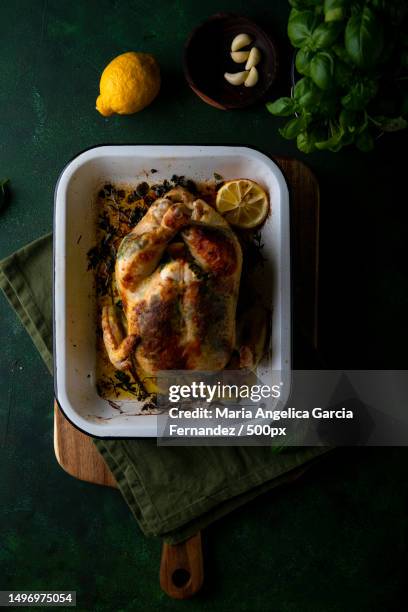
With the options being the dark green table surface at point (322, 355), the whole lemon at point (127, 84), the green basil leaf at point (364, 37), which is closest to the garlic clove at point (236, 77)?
the dark green table surface at point (322, 355)

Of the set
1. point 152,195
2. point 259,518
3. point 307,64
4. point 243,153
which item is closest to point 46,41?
point 152,195

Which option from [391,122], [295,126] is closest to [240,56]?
[295,126]

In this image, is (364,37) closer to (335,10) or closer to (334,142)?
(335,10)

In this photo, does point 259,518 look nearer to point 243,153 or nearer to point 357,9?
point 243,153

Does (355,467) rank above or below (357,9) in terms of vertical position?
below

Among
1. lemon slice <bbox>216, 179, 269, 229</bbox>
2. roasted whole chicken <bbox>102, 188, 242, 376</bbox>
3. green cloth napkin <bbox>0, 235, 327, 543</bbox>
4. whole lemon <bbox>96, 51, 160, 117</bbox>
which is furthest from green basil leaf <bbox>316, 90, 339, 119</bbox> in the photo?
green cloth napkin <bbox>0, 235, 327, 543</bbox>

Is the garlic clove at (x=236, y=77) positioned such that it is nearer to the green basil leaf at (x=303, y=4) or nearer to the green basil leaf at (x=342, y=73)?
the green basil leaf at (x=303, y=4)
